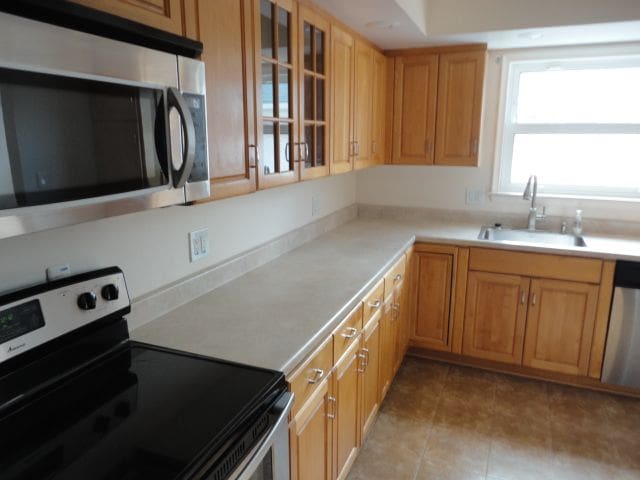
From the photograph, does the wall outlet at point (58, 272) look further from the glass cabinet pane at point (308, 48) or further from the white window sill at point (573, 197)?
the white window sill at point (573, 197)

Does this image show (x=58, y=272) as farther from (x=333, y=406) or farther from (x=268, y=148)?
(x=333, y=406)

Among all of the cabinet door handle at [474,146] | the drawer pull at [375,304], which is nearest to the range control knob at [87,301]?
the drawer pull at [375,304]

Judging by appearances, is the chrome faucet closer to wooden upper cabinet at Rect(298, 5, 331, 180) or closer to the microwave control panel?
wooden upper cabinet at Rect(298, 5, 331, 180)

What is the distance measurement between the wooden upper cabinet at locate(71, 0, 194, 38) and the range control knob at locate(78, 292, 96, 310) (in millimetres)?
723

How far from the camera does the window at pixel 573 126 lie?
3.04 metres

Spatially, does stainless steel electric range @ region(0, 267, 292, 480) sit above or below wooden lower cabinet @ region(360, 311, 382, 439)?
above

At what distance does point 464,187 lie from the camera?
3.48m

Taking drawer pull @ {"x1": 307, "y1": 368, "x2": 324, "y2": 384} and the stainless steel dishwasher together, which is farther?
the stainless steel dishwasher

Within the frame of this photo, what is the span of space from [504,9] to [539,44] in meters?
0.53

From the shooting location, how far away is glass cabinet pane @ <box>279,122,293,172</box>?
1839mm

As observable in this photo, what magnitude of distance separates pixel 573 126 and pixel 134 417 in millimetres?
3204

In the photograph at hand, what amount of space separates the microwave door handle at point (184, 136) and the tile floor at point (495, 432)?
65.3 inches

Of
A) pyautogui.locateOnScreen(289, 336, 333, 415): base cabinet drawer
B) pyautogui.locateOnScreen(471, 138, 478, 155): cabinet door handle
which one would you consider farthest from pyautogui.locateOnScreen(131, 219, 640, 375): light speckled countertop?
pyautogui.locateOnScreen(471, 138, 478, 155): cabinet door handle

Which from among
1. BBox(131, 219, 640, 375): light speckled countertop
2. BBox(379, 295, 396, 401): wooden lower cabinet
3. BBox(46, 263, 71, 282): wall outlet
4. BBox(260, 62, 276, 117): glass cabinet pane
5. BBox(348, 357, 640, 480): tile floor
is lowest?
BBox(348, 357, 640, 480): tile floor
